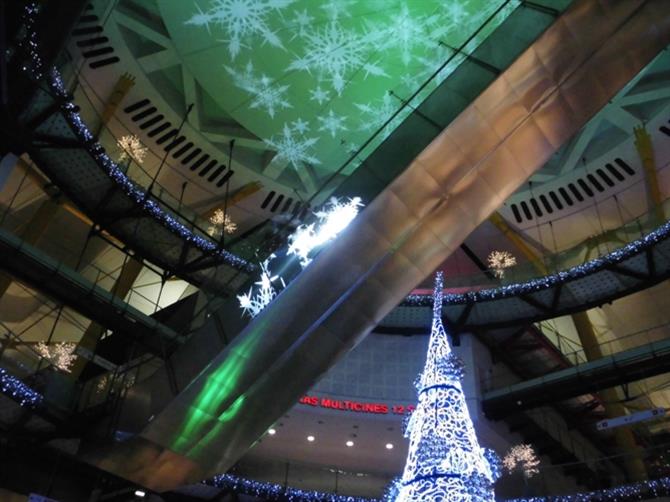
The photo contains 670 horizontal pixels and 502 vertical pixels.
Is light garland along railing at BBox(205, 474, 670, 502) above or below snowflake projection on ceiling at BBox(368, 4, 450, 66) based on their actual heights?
below

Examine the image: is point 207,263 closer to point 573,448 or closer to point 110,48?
point 110,48

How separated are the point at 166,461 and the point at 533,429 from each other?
44.3 feet

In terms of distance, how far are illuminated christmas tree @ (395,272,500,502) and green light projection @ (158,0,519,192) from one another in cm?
871

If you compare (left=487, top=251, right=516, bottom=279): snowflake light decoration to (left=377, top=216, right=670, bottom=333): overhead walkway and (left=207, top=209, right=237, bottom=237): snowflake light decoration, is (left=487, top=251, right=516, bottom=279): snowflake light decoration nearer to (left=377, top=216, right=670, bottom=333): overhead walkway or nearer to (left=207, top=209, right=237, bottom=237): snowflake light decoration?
(left=377, top=216, right=670, bottom=333): overhead walkway

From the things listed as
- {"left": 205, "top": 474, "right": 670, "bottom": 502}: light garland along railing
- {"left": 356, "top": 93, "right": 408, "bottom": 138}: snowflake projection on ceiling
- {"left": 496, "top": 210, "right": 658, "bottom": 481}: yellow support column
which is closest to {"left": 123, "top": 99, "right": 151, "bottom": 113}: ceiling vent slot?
{"left": 356, "top": 93, "right": 408, "bottom": 138}: snowflake projection on ceiling

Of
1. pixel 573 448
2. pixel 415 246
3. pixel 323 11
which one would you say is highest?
pixel 323 11

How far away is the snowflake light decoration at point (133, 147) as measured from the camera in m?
17.9

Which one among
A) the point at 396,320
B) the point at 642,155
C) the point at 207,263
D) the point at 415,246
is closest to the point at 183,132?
the point at 207,263

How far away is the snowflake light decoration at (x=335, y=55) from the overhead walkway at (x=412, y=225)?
29.5 feet

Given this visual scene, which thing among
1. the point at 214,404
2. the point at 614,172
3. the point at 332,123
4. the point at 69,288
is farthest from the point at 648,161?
the point at 69,288

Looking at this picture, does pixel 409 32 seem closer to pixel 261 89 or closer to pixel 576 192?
pixel 261 89

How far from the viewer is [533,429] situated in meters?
19.1

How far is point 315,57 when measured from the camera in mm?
16656

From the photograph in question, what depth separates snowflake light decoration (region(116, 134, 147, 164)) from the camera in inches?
704
